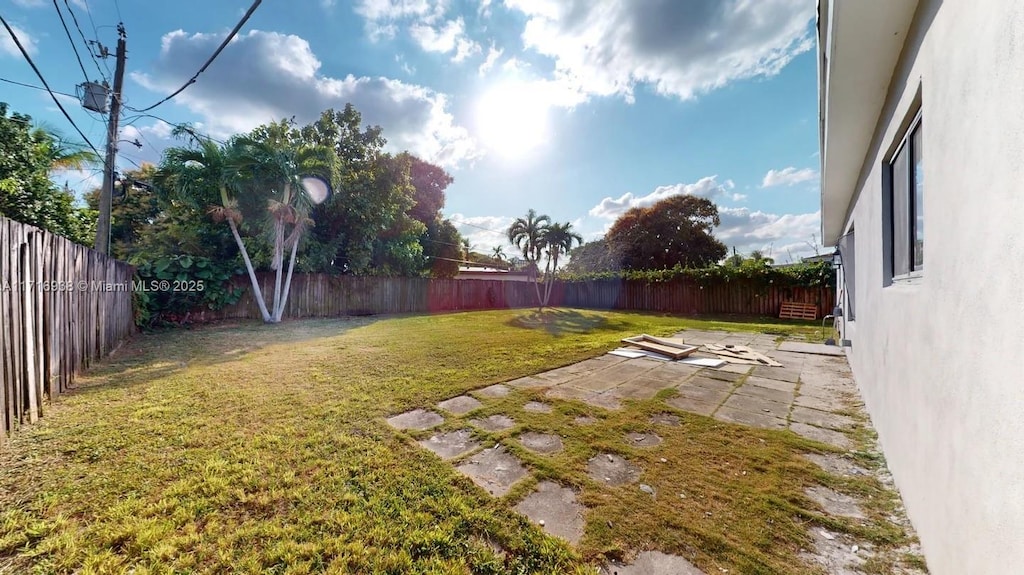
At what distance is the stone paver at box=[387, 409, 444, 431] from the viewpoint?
2.63 metres

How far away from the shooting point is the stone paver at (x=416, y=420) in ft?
8.62

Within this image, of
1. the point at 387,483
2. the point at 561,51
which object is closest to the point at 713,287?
the point at 561,51

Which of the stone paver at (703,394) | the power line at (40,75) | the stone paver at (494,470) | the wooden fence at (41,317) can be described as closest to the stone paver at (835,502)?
the stone paver at (703,394)

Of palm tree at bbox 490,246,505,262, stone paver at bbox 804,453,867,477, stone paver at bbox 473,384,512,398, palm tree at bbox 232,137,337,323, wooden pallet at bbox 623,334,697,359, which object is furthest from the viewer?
palm tree at bbox 490,246,505,262

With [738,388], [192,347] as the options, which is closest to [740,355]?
[738,388]

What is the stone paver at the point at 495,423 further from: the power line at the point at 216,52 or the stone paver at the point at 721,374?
the power line at the point at 216,52

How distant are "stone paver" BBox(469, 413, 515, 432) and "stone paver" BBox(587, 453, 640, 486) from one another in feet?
2.40

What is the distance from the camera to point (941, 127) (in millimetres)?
1328

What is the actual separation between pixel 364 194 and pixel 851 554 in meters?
12.7

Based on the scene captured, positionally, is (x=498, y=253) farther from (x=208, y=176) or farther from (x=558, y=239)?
(x=208, y=176)

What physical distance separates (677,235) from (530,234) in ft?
34.1

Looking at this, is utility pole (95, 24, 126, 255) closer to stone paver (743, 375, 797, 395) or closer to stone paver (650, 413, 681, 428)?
stone paver (650, 413, 681, 428)

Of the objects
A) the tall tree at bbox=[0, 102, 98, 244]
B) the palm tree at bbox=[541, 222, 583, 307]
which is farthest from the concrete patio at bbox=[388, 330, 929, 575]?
the palm tree at bbox=[541, 222, 583, 307]

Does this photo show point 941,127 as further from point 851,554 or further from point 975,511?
point 851,554
